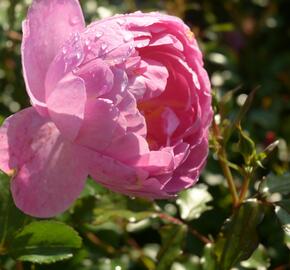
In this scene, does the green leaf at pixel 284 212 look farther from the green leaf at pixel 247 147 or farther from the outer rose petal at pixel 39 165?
the outer rose petal at pixel 39 165

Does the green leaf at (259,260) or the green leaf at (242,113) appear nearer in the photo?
the green leaf at (242,113)

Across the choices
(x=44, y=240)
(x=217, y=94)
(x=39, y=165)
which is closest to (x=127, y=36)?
(x=39, y=165)

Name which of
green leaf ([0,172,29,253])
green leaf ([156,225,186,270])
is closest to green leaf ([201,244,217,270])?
green leaf ([156,225,186,270])

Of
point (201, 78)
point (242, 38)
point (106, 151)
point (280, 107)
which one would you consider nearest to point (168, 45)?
point (201, 78)

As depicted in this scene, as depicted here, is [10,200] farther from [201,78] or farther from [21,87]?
[21,87]

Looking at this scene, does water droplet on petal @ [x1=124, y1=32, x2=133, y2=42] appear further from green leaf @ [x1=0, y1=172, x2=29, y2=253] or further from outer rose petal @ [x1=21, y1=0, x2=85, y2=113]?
green leaf @ [x1=0, y1=172, x2=29, y2=253]

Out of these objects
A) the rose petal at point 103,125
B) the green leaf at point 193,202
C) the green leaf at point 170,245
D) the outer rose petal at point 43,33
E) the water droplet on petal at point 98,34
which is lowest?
the green leaf at point 193,202

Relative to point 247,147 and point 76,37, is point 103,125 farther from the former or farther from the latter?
point 247,147

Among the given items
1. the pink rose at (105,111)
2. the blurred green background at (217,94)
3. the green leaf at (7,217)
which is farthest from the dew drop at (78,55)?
the blurred green background at (217,94)
